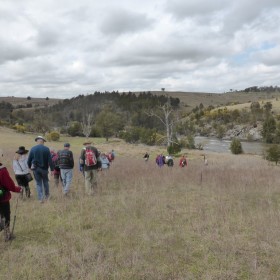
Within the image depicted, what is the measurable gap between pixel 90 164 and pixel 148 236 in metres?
4.31

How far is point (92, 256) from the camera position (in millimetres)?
5188

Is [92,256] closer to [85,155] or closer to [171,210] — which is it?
[171,210]

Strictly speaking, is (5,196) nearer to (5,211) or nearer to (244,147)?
(5,211)

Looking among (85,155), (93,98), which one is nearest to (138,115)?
(93,98)

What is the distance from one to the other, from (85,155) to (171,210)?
330cm

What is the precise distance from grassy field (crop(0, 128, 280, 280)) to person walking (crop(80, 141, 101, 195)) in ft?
1.35

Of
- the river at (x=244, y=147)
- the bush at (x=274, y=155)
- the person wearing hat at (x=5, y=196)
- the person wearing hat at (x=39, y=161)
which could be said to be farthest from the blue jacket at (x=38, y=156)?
the river at (x=244, y=147)

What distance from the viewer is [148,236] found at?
5.96 m

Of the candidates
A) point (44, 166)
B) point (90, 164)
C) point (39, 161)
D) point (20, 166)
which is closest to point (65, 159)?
point (90, 164)

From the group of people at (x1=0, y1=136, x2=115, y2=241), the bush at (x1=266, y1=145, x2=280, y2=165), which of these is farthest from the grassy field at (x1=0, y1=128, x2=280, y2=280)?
the bush at (x1=266, y1=145, x2=280, y2=165)

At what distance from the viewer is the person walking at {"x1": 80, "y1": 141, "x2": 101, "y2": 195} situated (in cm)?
985

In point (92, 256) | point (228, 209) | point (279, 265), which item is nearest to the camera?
point (279, 265)

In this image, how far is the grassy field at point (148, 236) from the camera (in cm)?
473

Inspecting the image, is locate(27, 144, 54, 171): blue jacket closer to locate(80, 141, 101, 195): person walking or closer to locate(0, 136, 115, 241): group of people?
locate(0, 136, 115, 241): group of people
